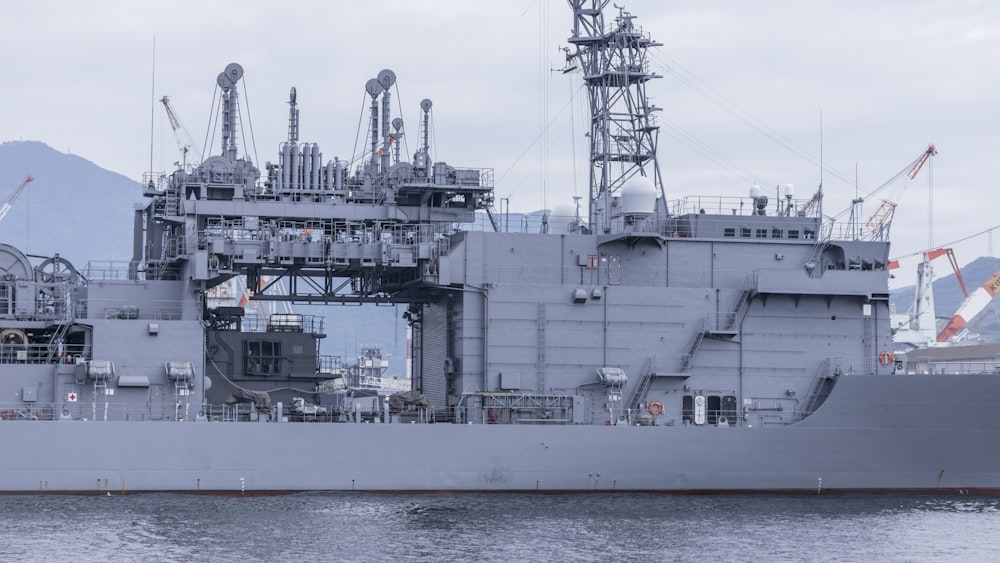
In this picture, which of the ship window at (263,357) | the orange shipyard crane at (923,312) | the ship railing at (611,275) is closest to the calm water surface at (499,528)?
the ship window at (263,357)

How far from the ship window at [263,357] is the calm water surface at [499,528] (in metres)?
4.65

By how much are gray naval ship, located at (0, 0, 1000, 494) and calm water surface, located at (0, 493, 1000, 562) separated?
721 mm

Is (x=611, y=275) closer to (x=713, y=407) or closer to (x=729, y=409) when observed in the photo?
(x=713, y=407)

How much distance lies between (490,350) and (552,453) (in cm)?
292

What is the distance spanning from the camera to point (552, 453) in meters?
28.4

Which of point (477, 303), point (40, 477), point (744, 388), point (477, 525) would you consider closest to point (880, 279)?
point (744, 388)

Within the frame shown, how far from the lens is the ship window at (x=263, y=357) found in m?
31.2

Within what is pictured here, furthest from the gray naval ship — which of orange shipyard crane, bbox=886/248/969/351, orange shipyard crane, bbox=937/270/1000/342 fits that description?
orange shipyard crane, bbox=937/270/1000/342

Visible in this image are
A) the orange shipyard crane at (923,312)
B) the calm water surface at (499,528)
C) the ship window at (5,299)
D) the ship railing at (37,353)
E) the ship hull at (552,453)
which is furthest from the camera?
the orange shipyard crane at (923,312)

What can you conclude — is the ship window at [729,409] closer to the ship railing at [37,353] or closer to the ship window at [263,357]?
the ship window at [263,357]

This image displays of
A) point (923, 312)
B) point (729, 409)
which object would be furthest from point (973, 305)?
point (729, 409)

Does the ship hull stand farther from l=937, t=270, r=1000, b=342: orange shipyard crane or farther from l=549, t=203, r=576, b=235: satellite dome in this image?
l=937, t=270, r=1000, b=342: orange shipyard crane

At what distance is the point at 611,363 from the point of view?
2980 centimetres

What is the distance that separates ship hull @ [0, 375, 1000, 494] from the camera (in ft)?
88.7
